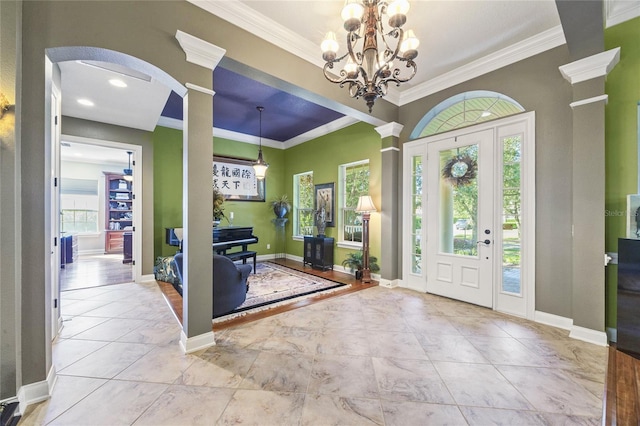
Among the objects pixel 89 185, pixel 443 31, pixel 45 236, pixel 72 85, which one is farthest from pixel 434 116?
pixel 89 185

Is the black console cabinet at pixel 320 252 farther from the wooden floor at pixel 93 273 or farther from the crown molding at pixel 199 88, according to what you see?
the crown molding at pixel 199 88

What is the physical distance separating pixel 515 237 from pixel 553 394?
74.7 inches

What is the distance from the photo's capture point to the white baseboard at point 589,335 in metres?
2.45

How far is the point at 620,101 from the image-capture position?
257 cm

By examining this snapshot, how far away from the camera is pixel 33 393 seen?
5.62 feet

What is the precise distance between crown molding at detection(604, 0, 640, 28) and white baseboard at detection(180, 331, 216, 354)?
16.3 ft

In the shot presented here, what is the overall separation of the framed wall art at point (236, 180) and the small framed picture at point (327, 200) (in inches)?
65.2

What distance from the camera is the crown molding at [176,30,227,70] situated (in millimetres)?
2244

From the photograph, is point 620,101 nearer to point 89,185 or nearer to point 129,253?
point 129,253

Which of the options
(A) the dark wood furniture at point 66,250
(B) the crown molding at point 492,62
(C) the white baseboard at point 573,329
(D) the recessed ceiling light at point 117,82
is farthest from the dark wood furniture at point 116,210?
(C) the white baseboard at point 573,329

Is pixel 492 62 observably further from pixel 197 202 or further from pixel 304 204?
pixel 304 204

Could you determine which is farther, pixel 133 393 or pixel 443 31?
pixel 443 31

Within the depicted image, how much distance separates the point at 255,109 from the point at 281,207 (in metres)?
2.67

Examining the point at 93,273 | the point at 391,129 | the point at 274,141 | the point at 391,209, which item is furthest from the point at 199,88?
the point at 93,273
